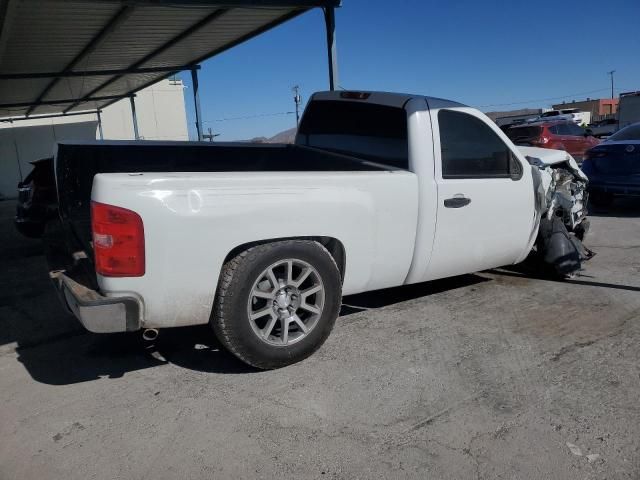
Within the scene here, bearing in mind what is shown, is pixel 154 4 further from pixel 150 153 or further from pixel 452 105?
pixel 452 105

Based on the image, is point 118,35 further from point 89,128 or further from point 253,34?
point 89,128

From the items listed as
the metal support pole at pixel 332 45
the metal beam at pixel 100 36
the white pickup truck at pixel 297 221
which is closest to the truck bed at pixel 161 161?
the white pickup truck at pixel 297 221

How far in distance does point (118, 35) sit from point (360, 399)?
8093 mm

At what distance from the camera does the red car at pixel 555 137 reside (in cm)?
1542

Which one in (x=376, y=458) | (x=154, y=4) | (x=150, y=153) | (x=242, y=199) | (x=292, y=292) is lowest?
(x=376, y=458)

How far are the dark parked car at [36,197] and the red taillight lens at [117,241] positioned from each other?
4.82 meters

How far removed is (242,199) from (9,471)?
1.83 meters

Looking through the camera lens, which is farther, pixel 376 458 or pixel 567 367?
pixel 567 367

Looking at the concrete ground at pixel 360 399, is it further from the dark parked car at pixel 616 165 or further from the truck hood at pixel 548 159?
the dark parked car at pixel 616 165

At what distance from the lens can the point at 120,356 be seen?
3.91m

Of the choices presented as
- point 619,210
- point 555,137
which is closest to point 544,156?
point 619,210

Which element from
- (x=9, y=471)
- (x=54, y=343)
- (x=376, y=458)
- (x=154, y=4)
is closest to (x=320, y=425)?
(x=376, y=458)

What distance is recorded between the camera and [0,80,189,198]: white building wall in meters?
20.4

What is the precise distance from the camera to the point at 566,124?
16.4 metres
